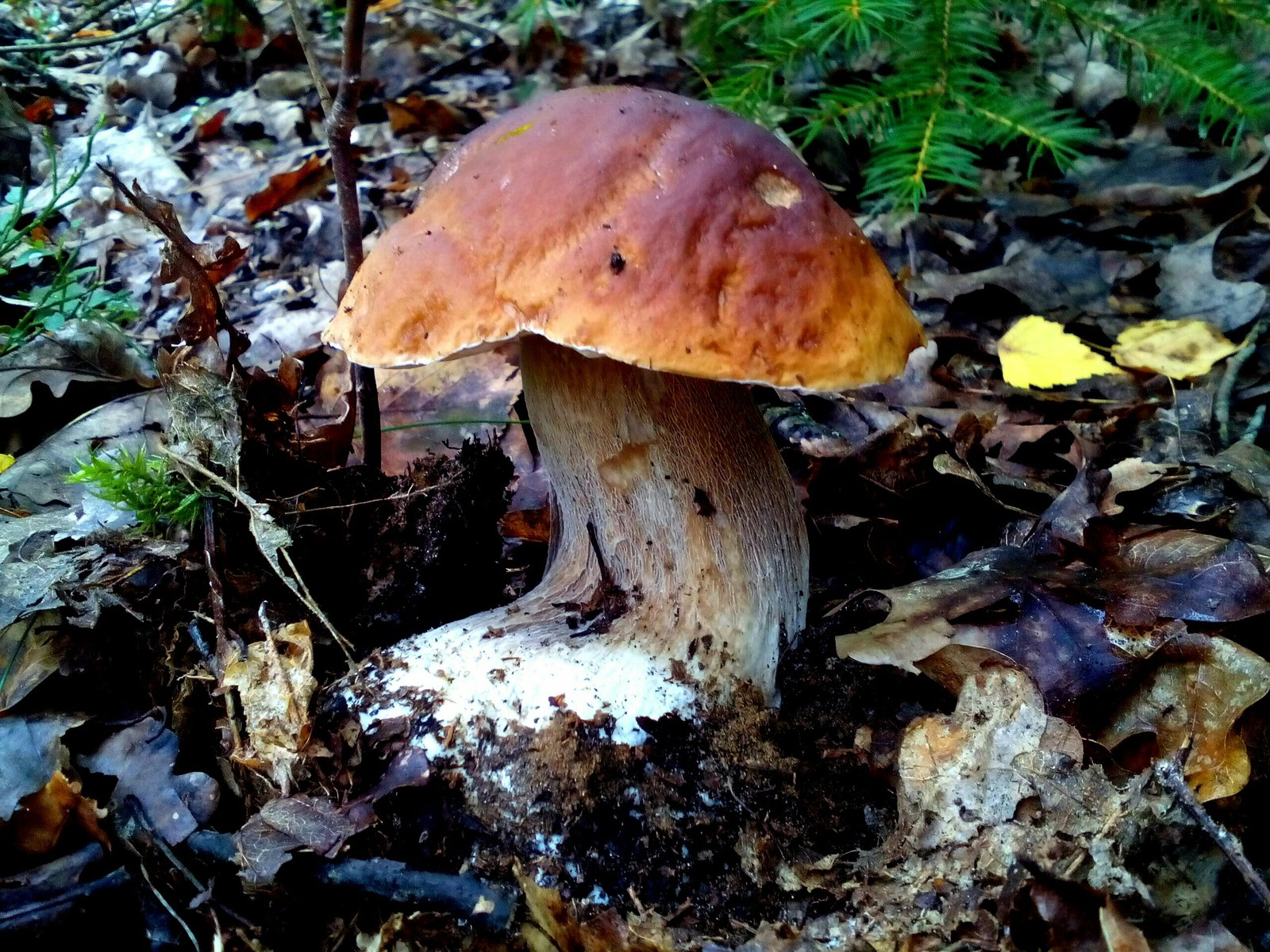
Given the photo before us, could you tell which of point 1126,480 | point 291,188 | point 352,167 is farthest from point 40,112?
point 1126,480

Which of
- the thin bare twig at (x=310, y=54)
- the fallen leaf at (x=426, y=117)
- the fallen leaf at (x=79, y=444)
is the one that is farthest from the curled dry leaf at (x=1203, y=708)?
the fallen leaf at (x=426, y=117)

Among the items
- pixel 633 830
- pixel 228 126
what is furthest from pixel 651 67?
pixel 633 830

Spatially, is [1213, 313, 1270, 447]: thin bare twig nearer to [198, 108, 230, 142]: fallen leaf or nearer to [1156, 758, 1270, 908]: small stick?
[1156, 758, 1270, 908]: small stick

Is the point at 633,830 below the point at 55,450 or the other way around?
below

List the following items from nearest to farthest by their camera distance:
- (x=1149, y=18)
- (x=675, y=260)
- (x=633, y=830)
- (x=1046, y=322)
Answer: (x=675, y=260)
(x=633, y=830)
(x=1149, y=18)
(x=1046, y=322)

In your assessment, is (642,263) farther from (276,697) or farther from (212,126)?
(212,126)

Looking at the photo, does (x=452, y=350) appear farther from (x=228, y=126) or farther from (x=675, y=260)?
(x=228, y=126)
